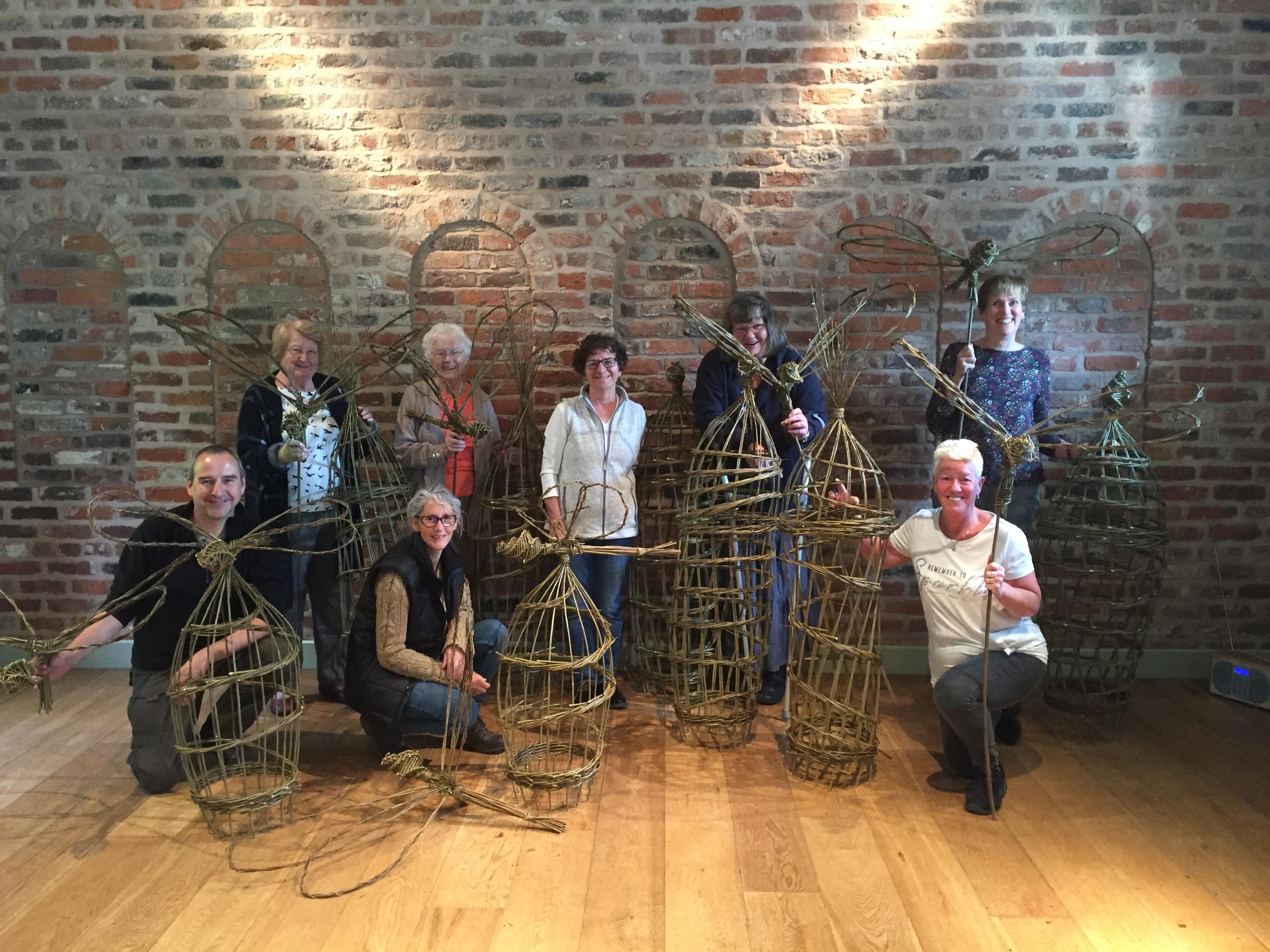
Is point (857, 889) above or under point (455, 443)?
under

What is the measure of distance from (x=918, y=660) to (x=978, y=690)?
122 centimetres

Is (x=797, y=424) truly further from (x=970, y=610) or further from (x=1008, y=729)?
(x=1008, y=729)

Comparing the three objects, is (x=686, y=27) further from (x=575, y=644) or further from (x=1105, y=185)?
(x=575, y=644)

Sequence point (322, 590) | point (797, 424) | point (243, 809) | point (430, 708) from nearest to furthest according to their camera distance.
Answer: point (243, 809) → point (430, 708) → point (797, 424) → point (322, 590)

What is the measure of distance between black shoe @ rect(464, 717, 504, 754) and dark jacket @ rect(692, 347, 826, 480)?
1.40 m

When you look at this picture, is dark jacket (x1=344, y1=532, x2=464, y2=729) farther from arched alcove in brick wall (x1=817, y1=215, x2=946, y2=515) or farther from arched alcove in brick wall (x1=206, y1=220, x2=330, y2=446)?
arched alcove in brick wall (x1=817, y1=215, x2=946, y2=515)

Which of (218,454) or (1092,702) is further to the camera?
(1092,702)

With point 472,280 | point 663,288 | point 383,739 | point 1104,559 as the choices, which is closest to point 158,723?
point 383,739

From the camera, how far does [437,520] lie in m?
3.15

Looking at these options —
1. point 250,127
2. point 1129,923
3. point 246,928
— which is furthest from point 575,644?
point 250,127

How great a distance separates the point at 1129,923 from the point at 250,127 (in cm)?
423

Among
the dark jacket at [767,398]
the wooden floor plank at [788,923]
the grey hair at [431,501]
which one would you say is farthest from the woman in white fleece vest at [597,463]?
the wooden floor plank at [788,923]

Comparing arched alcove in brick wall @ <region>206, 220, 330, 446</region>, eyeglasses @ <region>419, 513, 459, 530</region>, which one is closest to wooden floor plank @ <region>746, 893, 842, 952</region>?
eyeglasses @ <region>419, 513, 459, 530</region>

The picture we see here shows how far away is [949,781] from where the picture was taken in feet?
10.5
